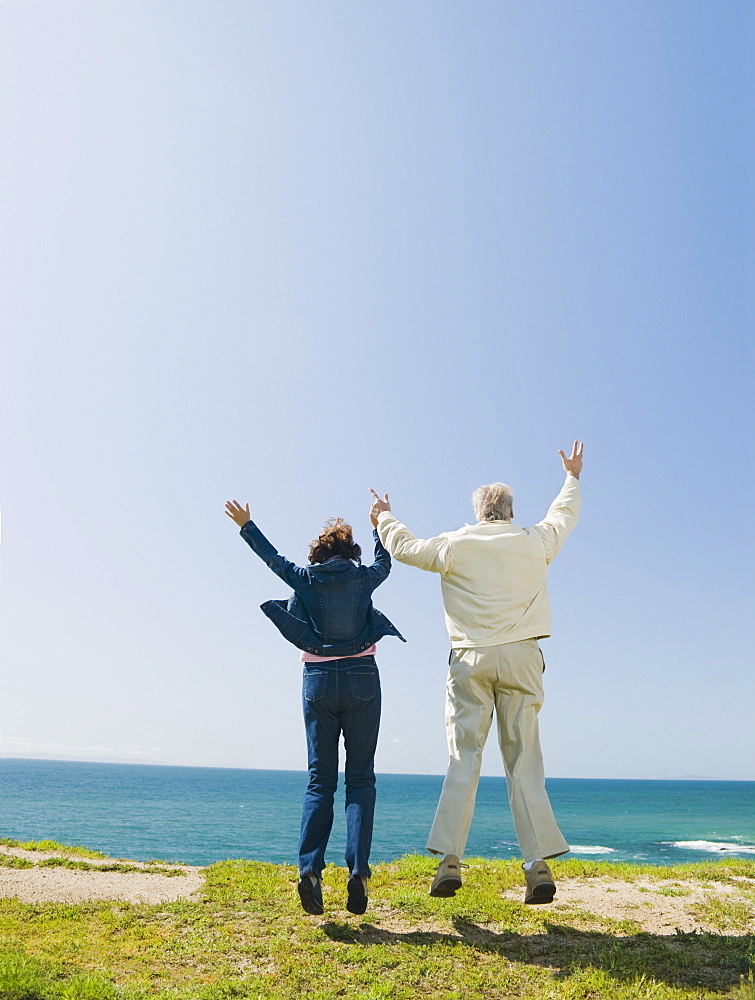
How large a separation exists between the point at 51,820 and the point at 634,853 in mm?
75346

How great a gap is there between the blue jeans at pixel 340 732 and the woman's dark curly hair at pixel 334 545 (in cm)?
100

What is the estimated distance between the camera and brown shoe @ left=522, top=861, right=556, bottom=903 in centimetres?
473

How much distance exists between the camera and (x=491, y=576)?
546cm

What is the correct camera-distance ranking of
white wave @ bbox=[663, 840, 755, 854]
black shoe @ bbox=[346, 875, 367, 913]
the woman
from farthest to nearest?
white wave @ bbox=[663, 840, 755, 854]
the woman
black shoe @ bbox=[346, 875, 367, 913]

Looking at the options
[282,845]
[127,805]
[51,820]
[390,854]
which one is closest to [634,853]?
[390,854]

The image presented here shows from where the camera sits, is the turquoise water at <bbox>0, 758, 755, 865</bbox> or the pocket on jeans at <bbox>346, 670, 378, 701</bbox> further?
the turquoise water at <bbox>0, 758, 755, 865</bbox>

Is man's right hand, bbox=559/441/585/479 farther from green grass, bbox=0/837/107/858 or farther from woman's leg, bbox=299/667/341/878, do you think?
green grass, bbox=0/837/107/858

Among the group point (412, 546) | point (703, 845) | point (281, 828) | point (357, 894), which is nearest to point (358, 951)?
point (357, 894)

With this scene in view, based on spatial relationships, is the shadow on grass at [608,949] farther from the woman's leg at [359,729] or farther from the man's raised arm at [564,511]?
the man's raised arm at [564,511]

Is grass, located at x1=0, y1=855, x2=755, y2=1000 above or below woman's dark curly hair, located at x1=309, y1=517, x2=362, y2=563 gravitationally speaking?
below

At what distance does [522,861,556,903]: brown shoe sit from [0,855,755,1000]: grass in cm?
31

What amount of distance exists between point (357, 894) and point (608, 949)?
1827 millimetres

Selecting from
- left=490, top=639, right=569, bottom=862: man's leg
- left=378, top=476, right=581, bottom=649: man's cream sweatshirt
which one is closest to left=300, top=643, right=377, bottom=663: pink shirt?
left=378, top=476, right=581, bottom=649: man's cream sweatshirt

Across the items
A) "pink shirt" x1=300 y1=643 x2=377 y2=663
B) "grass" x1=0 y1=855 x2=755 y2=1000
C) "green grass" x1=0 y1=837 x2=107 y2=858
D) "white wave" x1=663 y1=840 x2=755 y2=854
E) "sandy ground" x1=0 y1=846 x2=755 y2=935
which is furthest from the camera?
"white wave" x1=663 y1=840 x2=755 y2=854
